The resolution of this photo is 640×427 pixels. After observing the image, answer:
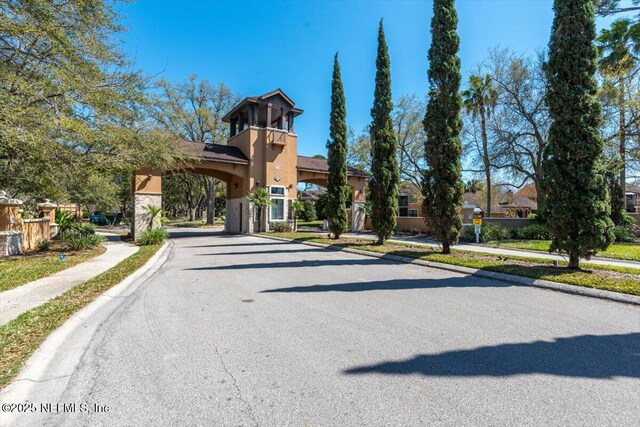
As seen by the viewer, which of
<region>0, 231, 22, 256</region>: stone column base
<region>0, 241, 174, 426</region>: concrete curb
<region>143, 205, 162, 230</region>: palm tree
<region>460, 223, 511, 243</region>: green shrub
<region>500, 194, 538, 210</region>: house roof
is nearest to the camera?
<region>0, 241, 174, 426</region>: concrete curb

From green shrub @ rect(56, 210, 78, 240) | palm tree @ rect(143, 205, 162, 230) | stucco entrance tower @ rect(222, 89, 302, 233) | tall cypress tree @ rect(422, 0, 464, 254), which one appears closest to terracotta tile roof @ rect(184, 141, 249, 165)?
stucco entrance tower @ rect(222, 89, 302, 233)

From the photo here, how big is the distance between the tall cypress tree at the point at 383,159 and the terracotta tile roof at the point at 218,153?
12.5 metres

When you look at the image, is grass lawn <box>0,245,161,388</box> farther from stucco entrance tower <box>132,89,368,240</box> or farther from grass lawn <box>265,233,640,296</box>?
stucco entrance tower <box>132,89,368,240</box>

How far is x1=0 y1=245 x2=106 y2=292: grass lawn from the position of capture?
7.67 metres

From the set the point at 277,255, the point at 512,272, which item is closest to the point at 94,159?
the point at 277,255

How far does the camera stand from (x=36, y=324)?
4.61 meters

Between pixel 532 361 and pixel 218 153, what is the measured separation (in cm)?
2402

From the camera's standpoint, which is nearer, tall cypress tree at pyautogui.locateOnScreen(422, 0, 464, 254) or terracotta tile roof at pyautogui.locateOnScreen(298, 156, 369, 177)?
tall cypress tree at pyautogui.locateOnScreen(422, 0, 464, 254)

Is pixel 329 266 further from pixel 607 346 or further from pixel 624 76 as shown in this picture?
pixel 624 76

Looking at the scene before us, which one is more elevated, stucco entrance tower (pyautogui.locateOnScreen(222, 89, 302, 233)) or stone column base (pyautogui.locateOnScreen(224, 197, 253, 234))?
stucco entrance tower (pyautogui.locateOnScreen(222, 89, 302, 233))

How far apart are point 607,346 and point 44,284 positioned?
10061 millimetres

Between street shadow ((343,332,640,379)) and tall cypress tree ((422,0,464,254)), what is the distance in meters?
7.88

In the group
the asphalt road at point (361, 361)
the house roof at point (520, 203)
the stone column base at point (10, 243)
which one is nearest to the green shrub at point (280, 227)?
the stone column base at point (10, 243)

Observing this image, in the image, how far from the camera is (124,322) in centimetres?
494
